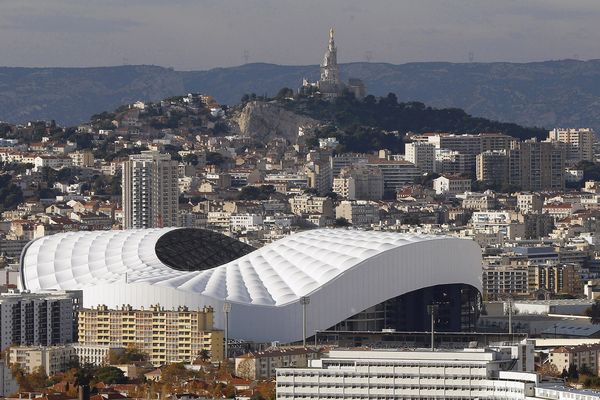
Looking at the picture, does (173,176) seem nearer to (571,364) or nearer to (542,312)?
(542,312)

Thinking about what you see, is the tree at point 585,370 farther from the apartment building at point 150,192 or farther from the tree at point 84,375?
the apartment building at point 150,192

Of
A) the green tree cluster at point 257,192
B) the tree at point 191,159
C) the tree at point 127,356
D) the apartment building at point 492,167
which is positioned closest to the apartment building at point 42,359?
the tree at point 127,356

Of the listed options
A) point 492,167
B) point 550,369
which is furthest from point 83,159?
point 550,369

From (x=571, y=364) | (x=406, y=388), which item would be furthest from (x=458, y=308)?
(x=406, y=388)

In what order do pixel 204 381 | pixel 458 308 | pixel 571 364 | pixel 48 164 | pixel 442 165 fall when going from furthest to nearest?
pixel 442 165
pixel 48 164
pixel 458 308
pixel 571 364
pixel 204 381

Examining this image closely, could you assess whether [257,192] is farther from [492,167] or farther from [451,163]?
[451,163]

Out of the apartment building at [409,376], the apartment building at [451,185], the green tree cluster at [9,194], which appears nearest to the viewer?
the apartment building at [409,376]

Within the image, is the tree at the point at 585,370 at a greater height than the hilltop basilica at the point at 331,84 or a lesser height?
lesser

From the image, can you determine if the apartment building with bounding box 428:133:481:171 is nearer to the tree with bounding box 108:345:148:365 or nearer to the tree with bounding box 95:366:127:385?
the tree with bounding box 108:345:148:365
